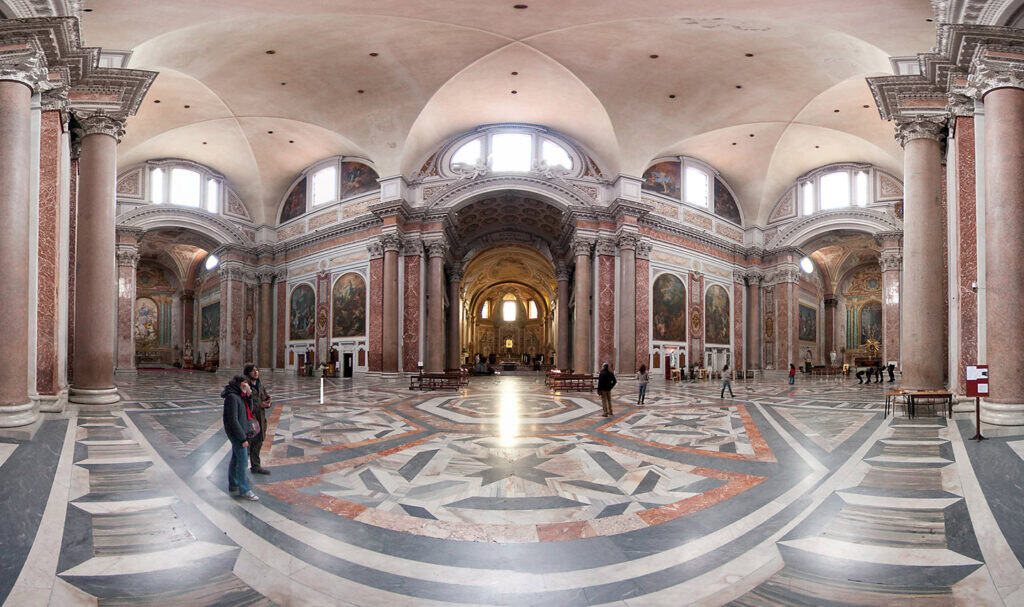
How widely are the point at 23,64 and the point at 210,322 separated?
3326 cm

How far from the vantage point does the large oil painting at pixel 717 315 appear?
27688mm

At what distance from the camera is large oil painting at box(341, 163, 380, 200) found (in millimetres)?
25781

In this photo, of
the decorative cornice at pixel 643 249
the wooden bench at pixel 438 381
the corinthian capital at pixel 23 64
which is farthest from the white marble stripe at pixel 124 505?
the decorative cornice at pixel 643 249

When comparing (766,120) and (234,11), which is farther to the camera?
(766,120)

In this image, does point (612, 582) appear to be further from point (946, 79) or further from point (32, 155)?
point (946, 79)

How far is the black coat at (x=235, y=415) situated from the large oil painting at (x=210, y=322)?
34934 mm

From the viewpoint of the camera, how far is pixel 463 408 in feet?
41.6

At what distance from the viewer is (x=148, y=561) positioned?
378cm

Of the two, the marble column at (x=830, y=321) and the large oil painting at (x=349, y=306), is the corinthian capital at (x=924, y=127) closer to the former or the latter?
the large oil painting at (x=349, y=306)

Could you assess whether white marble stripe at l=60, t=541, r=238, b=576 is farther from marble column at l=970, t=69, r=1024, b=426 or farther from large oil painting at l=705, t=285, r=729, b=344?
large oil painting at l=705, t=285, r=729, b=344

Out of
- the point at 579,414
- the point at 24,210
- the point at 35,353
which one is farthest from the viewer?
the point at 579,414

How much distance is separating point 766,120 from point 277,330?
2572 cm

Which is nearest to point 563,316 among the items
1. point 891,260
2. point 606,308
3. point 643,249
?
point 606,308

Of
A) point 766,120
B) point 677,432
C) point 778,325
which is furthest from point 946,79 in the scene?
point 778,325
